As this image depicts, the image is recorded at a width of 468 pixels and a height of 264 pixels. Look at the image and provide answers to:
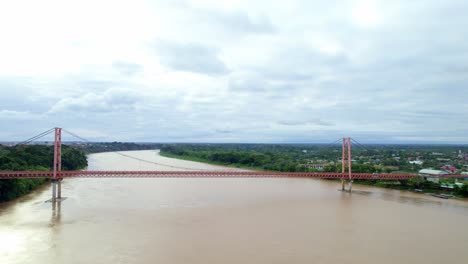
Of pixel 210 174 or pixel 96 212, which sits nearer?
pixel 96 212

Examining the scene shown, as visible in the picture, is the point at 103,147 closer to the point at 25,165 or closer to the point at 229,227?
the point at 25,165

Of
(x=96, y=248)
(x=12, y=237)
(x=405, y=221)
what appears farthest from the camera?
(x=405, y=221)

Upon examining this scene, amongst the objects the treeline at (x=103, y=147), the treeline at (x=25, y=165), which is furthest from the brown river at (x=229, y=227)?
the treeline at (x=103, y=147)

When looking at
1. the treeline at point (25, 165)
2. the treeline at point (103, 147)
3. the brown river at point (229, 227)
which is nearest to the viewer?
the brown river at point (229, 227)

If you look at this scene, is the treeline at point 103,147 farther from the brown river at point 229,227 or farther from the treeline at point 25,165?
the brown river at point 229,227

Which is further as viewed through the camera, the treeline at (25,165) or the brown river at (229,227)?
the treeline at (25,165)

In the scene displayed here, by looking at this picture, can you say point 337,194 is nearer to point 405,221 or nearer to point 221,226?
point 405,221

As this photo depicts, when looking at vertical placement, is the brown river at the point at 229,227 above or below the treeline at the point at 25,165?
below

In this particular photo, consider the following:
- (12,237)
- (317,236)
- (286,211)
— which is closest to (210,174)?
(286,211)

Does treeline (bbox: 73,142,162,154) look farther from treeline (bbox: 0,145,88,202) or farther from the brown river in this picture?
the brown river
